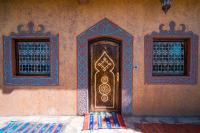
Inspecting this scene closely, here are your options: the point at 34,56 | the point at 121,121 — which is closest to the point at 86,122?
the point at 121,121

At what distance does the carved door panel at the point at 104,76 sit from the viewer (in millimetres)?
5043


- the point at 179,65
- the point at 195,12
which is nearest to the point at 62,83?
the point at 179,65

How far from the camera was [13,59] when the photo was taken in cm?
495

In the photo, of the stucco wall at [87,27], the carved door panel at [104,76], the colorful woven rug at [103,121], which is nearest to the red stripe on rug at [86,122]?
the colorful woven rug at [103,121]

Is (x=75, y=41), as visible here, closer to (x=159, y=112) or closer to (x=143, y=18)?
(x=143, y=18)

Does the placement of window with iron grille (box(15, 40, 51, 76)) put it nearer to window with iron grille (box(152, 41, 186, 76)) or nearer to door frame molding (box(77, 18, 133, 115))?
door frame molding (box(77, 18, 133, 115))

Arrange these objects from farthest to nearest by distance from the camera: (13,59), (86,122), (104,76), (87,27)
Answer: (104,76) < (13,59) < (87,27) < (86,122)

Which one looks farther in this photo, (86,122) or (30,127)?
(86,122)

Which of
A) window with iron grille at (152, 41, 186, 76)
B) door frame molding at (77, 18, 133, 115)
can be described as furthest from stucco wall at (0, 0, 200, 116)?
window with iron grille at (152, 41, 186, 76)

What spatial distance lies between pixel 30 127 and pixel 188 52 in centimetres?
464

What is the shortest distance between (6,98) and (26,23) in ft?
7.26

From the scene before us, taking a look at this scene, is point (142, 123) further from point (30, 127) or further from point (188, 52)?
point (30, 127)

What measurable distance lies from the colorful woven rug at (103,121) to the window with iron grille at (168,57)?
5.50 ft

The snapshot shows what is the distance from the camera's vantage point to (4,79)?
492cm
